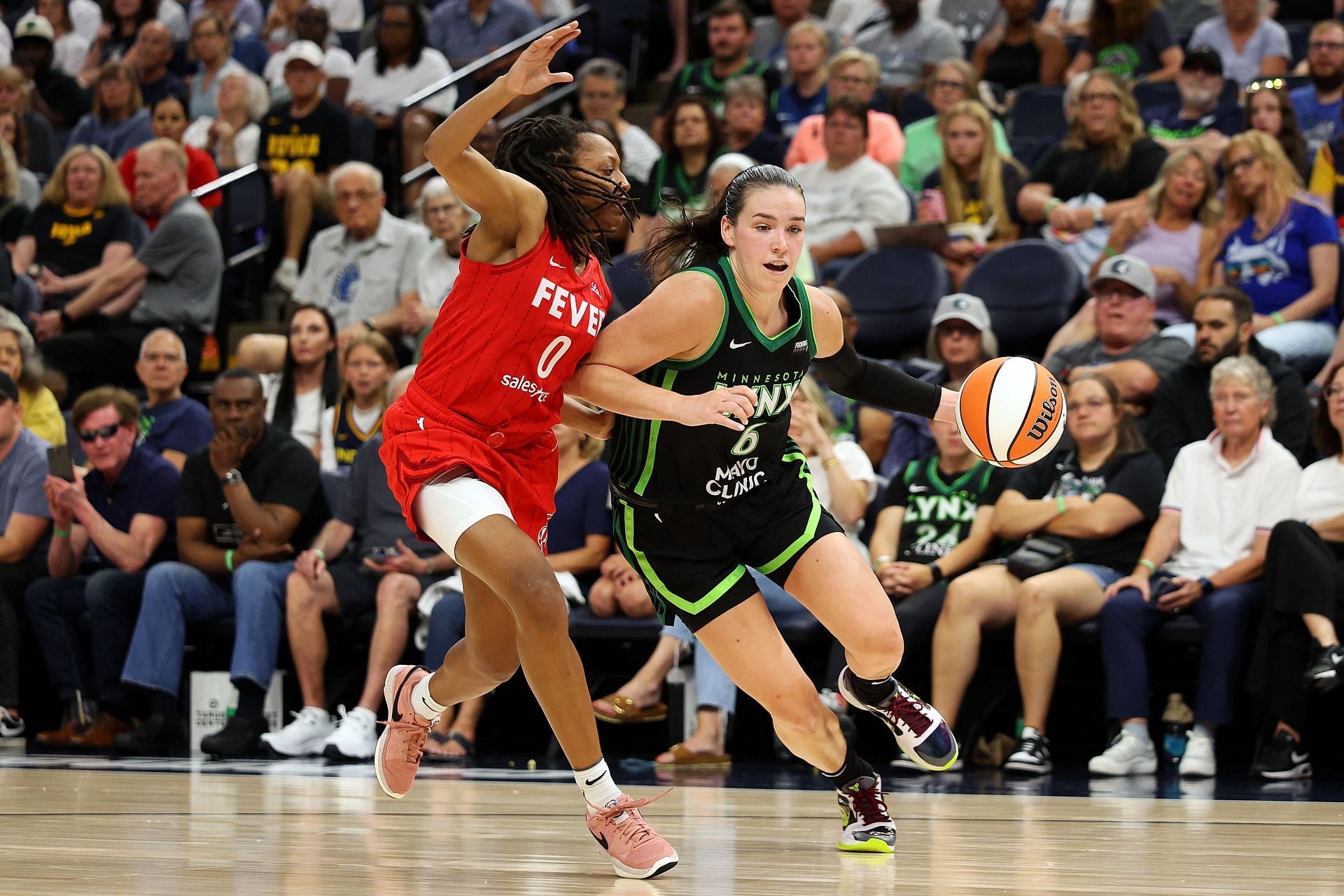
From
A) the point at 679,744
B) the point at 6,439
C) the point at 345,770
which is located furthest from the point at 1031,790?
the point at 6,439

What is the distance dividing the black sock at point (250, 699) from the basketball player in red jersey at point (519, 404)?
9.96 feet

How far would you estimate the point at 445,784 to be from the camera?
5871 mm

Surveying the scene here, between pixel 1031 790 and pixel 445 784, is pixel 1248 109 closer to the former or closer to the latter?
pixel 1031 790

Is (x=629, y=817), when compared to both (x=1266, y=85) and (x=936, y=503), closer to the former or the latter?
(x=936, y=503)

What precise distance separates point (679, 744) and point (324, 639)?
1677 millimetres

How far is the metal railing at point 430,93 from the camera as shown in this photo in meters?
10.7

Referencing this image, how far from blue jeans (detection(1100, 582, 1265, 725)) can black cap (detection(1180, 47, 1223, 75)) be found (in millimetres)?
3537

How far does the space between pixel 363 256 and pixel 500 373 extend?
5.59 meters

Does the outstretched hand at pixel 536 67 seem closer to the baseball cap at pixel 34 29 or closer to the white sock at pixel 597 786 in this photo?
the white sock at pixel 597 786

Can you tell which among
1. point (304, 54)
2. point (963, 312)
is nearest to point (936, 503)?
point (963, 312)

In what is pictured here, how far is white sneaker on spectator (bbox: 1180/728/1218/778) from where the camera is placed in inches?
238

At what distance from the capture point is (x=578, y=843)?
4.36m

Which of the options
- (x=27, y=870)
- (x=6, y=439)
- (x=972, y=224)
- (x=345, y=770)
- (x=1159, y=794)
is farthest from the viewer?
(x=972, y=224)

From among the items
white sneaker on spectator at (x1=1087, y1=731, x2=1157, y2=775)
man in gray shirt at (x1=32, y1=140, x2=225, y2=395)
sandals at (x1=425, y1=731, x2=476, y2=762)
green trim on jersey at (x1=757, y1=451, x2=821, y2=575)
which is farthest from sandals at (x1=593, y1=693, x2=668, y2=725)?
man in gray shirt at (x1=32, y1=140, x2=225, y2=395)
